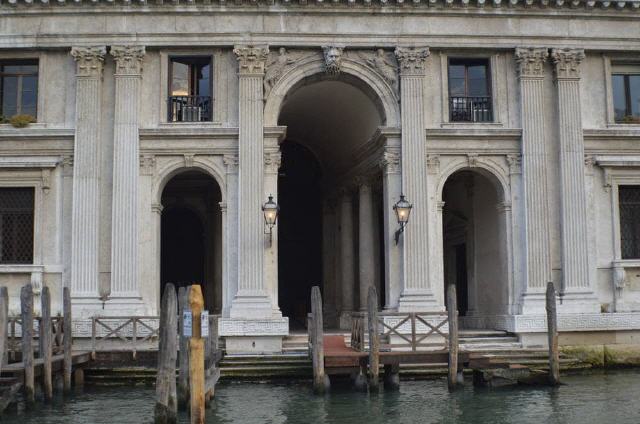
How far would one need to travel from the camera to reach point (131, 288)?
20406mm

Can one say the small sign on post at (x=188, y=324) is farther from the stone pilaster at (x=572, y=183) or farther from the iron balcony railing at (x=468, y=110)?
the stone pilaster at (x=572, y=183)

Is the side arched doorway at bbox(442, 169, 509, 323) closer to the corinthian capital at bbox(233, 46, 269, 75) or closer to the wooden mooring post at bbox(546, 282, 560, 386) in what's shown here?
the wooden mooring post at bbox(546, 282, 560, 386)

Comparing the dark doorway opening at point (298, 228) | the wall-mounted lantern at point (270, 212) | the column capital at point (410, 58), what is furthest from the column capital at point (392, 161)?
the dark doorway opening at point (298, 228)

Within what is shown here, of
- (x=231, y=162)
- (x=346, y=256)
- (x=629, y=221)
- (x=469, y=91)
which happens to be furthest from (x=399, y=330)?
(x=629, y=221)

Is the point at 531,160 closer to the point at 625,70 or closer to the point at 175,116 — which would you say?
the point at 625,70

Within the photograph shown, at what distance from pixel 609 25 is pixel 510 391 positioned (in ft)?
34.0

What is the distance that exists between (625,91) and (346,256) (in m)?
9.52

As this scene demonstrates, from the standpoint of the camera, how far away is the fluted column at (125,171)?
20.4 meters

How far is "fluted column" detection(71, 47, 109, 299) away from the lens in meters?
20.5

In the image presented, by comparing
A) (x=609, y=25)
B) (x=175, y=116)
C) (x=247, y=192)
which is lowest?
(x=247, y=192)

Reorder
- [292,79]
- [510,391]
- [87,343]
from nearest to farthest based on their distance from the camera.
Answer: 1. [510,391]
2. [87,343]
3. [292,79]

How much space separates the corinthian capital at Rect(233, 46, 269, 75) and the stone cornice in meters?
1.11

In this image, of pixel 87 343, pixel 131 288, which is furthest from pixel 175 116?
pixel 87 343

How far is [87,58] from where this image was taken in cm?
2100
